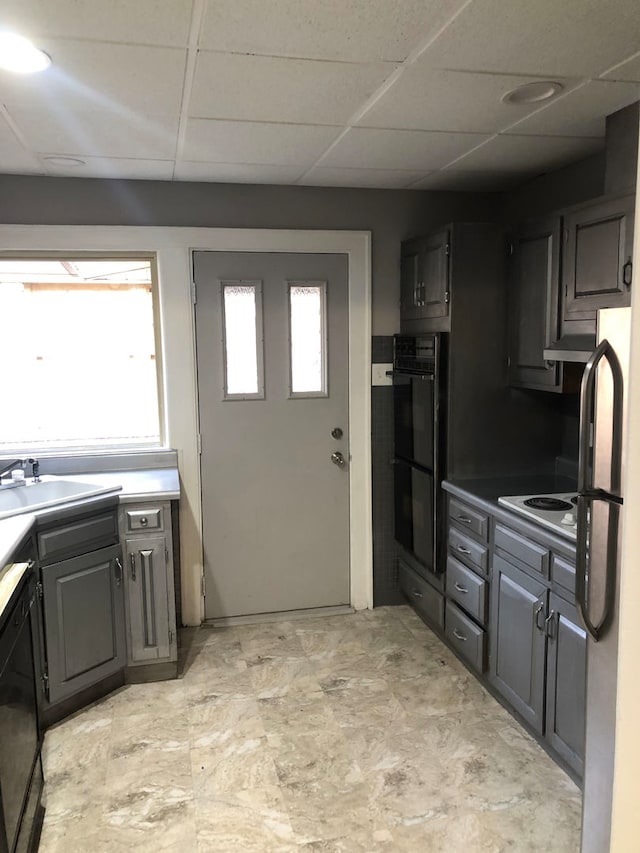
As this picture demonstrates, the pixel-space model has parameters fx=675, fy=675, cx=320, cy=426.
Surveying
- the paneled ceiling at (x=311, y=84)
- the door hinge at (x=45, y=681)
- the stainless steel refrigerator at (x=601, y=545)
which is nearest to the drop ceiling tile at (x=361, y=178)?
the paneled ceiling at (x=311, y=84)

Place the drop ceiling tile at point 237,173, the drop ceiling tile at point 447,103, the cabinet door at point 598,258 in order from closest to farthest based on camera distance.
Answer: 1. the drop ceiling tile at point 447,103
2. the cabinet door at point 598,258
3. the drop ceiling tile at point 237,173

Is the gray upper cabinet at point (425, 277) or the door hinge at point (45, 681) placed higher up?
the gray upper cabinet at point (425, 277)

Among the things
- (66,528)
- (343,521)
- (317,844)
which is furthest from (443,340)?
(317,844)

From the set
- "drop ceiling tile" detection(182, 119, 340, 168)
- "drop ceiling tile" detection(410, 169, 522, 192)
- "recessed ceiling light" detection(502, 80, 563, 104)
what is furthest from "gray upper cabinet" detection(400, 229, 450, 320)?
"recessed ceiling light" detection(502, 80, 563, 104)

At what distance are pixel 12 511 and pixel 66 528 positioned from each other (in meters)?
0.22

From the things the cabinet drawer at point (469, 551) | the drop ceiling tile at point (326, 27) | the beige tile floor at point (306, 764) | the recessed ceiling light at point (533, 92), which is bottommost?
the beige tile floor at point (306, 764)

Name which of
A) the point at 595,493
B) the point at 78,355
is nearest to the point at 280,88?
the point at 595,493

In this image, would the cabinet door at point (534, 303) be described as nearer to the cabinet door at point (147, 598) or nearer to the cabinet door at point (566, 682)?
the cabinet door at point (566, 682)

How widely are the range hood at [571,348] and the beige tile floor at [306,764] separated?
147 centimetres

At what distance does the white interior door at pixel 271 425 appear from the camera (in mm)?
3521

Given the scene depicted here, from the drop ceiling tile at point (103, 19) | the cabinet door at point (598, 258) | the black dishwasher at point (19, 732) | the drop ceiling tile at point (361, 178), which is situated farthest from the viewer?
the drop ceiling tile at point (361, 178)

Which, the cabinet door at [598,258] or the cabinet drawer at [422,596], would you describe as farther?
the cabinet drawer at [422,596]

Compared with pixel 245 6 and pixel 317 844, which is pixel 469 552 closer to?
pixel 317 844

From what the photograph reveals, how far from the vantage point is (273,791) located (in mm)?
2332
